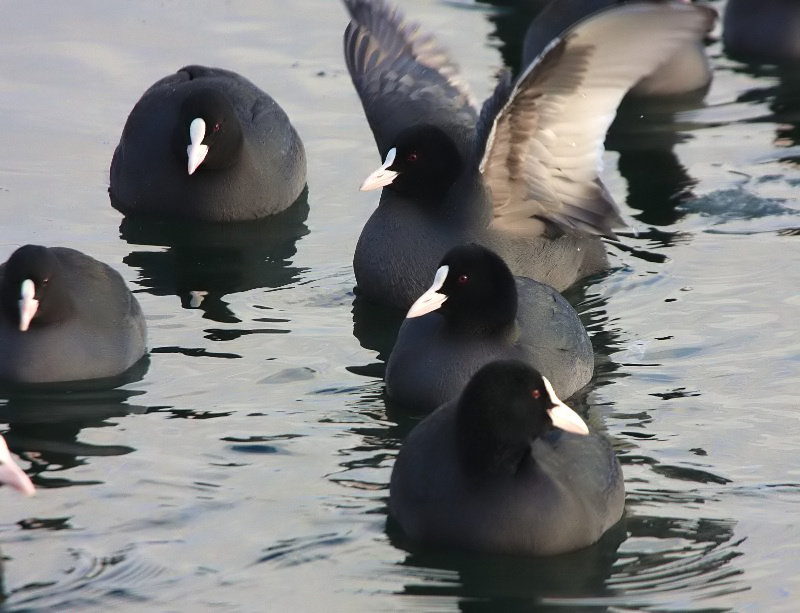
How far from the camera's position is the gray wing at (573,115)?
8531 mm

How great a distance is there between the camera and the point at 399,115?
10.6 meters

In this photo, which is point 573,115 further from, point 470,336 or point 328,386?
point 328,386

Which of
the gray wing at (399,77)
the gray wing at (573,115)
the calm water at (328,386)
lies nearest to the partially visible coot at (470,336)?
the calm water at (328,386)

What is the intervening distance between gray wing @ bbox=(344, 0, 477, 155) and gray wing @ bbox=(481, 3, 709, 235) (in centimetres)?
64

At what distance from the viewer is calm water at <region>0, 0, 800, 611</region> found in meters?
6.60

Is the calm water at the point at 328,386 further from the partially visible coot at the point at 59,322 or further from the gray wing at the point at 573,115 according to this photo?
the gray wing at the point at 573,115

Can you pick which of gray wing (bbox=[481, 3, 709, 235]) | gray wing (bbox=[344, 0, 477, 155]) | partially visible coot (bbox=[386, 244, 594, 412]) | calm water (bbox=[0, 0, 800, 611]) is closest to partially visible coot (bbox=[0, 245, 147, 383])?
calm water (bbox=[0, 0, 800, 611])

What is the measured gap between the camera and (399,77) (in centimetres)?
1089

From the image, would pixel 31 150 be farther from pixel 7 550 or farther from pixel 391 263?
pixel 7 550

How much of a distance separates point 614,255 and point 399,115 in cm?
151

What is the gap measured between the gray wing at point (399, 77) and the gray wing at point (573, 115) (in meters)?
0.64

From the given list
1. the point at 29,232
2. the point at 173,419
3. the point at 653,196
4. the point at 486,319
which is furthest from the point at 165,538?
the point at 653,196

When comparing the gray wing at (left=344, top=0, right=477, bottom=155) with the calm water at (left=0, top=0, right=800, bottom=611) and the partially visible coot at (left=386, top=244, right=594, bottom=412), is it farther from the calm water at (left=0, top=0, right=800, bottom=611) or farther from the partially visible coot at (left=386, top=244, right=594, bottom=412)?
the partially visible coot at (left=386, top=244, right=594, bottom=412)

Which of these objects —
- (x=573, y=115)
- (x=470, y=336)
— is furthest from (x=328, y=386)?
(x=573, y=115)
